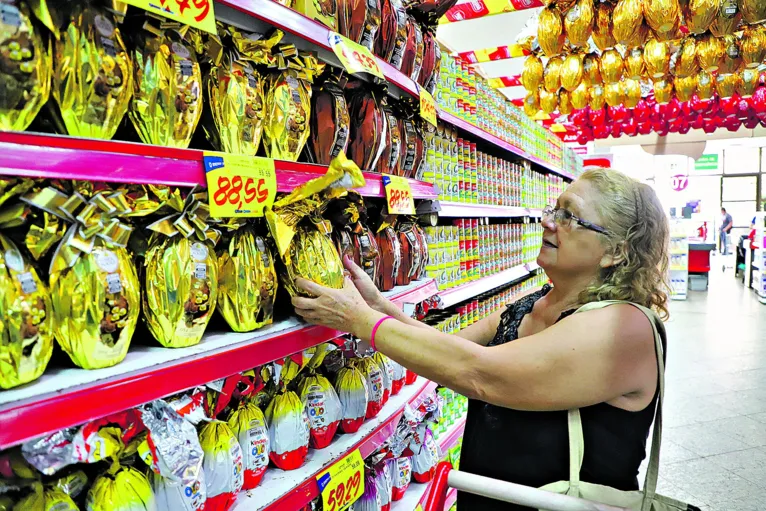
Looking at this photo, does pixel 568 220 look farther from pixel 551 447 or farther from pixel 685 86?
pixel 685 86

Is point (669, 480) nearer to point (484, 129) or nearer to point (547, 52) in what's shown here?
point (484, 129)

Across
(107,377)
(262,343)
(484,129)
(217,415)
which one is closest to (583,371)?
(262,343)

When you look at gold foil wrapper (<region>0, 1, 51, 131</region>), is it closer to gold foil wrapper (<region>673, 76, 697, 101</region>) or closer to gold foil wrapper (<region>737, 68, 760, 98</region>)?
gold foil wrapper (<region>673, 76, 697, 101</region>)

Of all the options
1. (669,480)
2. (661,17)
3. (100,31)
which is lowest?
(669,480)

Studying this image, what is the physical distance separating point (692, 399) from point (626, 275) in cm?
400

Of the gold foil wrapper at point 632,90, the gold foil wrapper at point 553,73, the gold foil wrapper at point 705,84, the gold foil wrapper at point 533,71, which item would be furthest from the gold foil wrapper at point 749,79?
the gold foil wrapper at point 533,71

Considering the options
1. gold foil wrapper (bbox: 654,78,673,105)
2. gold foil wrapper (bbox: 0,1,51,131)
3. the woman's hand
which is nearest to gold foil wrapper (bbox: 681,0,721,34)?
gold foil wrapper (bbox: 654,78,673,105)

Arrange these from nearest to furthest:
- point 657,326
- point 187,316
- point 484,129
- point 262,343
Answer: point 187,316 < point 262,343 < point 657,326 < point 484,129

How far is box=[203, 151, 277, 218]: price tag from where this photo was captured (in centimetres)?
106

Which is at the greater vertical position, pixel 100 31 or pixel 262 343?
pixel 100 31

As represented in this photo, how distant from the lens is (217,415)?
4.20ft

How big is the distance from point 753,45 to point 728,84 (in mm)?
1595

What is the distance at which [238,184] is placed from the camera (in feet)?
3.69

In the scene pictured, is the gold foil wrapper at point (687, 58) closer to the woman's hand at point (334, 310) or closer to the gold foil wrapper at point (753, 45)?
the gold foil wrapper at point (753, 45)
